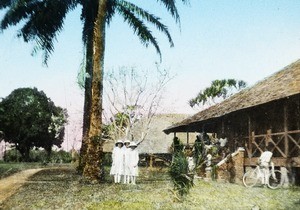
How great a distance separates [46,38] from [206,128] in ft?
42.1

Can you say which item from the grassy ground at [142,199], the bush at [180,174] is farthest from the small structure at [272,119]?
the bush at [180,174]

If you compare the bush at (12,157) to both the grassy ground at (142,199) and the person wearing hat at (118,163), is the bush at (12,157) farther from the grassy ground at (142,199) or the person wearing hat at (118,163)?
the grassy ground at (142,199)

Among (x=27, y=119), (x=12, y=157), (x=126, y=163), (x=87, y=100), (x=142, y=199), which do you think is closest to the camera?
(x=142, y=199)

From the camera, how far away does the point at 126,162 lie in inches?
649

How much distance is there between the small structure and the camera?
1594cm

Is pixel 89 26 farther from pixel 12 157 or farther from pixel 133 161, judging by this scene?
pixel 12 157

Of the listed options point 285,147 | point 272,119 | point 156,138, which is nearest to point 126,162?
point 285,147

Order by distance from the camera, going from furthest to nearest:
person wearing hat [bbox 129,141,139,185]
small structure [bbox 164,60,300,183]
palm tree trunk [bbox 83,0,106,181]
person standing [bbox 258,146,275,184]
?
person wearing hat [bbox 129,141,139,185] < small structure [bbox 164,60,300,183] < person standing [bbox 258,146,275,184] < palm tree trunk [bbox 83,0,106,181]

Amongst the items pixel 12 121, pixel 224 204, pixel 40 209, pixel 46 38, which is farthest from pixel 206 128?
pixel 12 121

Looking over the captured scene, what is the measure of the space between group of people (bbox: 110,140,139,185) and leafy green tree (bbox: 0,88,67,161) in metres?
34.2

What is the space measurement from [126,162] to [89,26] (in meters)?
7.93

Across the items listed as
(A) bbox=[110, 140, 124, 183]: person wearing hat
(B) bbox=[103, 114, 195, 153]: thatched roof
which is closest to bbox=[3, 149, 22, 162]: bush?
(B) bbox=[103, 114, 195, 153]: thatched roof

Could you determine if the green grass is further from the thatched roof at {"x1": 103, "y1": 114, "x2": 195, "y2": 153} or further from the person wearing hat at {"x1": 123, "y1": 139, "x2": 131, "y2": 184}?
the thatched roof at {"x1": 103, "y1": 114, "x2": 195, "y2": 153}

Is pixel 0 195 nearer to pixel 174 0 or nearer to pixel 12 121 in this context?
pixel 174 0
